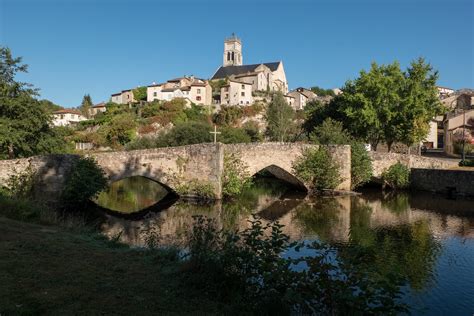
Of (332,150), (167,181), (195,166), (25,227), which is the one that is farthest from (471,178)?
(25,227)

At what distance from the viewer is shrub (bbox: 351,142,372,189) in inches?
934

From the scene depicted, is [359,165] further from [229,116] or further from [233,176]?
[229,116]

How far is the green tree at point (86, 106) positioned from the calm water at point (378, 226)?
52570mm

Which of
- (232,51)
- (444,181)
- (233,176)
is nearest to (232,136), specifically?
(233,176)

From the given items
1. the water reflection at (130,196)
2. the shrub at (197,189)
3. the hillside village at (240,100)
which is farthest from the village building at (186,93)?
the shrub at (197,189)

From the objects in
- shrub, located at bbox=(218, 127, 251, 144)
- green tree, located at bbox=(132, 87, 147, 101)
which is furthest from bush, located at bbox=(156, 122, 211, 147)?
green tree, located at bbox=(132, 87, 147, 101)

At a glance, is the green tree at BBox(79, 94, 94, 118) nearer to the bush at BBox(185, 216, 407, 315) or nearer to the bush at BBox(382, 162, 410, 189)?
the bush at BBox(382, 162, 410, 189)

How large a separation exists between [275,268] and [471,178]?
21.2 meters

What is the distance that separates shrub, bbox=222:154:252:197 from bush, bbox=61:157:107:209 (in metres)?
6.45

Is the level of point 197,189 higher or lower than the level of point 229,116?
lower

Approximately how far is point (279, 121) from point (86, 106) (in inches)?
1873

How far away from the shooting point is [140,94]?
6900cm

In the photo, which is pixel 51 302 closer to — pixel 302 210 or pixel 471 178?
pixel 302 210

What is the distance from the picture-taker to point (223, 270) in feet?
17.1
